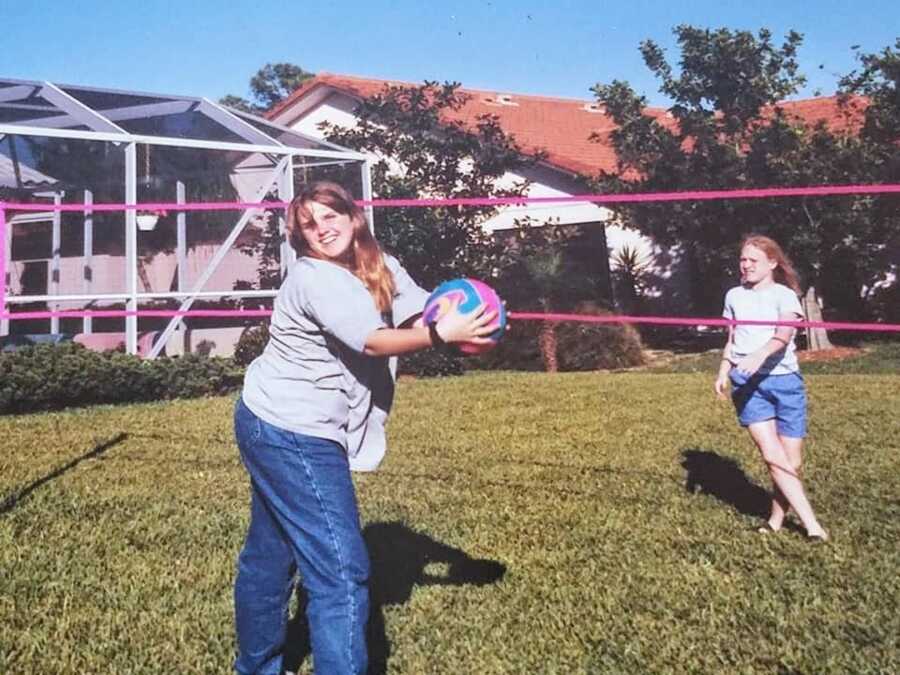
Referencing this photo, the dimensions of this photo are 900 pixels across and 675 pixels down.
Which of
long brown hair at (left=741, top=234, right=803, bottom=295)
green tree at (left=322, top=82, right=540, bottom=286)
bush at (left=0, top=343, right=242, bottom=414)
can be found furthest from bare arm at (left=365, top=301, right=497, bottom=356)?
green tree at (left=322, top=82, right=540, bottom=286)

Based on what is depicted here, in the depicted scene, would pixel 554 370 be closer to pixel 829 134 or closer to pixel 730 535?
pixel 829 134

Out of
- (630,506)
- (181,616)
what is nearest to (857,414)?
(630,506)

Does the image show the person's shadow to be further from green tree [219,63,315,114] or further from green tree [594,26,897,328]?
green tree [219,63,315,114]

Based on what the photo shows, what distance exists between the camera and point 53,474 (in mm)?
6527

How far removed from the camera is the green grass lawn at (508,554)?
11.3 ft

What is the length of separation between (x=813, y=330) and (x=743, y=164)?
137 inches

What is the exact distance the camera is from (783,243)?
1599 centimetres

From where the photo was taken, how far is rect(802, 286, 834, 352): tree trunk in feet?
54.0

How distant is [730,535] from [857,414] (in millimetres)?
5016

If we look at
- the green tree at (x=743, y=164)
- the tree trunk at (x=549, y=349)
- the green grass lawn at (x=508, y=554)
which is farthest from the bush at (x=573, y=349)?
the green grass lawn at (x=508, y=554)

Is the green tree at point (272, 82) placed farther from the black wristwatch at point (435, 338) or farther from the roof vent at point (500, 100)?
the black wristwatch at point (435, 338)

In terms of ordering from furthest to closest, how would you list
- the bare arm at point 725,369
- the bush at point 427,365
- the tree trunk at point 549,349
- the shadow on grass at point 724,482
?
the tree trunk at point 549,349, the bush at point 427,365, the shadow on grass at point 724,482, the bare arm at point 725,369

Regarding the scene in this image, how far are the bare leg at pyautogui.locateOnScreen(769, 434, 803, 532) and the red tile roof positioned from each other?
15.2 metres

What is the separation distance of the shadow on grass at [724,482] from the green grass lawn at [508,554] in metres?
0.03
